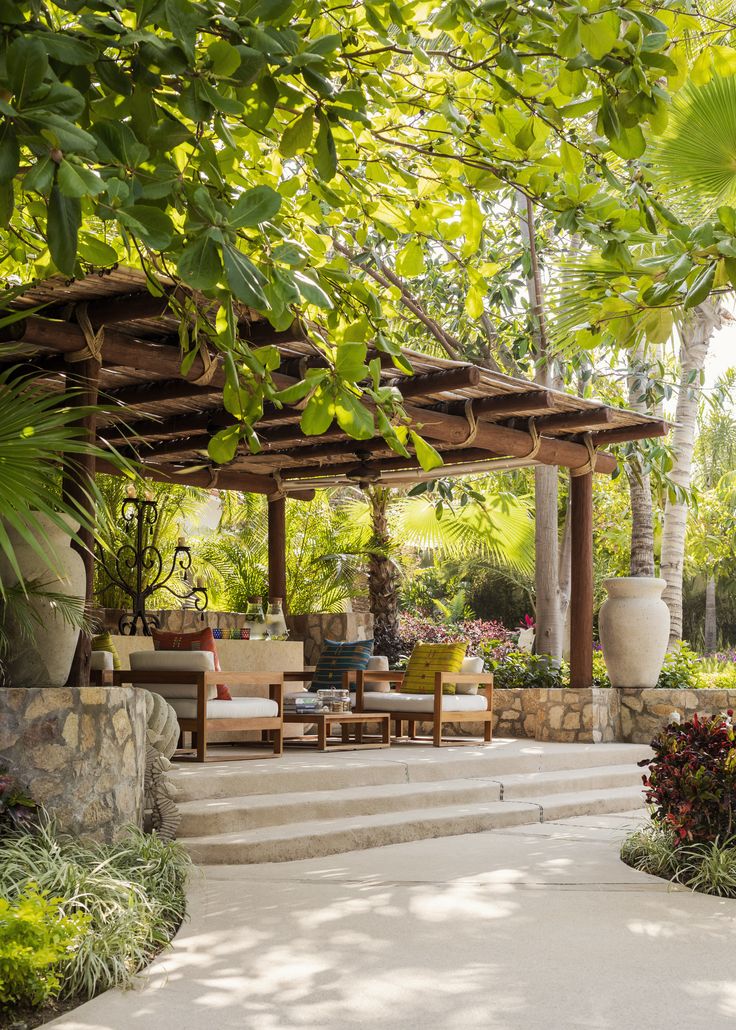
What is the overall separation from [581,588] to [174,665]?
443 cm

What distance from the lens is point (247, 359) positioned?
3492 millimetres

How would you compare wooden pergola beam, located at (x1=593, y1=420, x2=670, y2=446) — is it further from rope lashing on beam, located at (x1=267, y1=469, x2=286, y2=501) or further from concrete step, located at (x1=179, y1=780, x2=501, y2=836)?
concrete step, located at (x1=179, y1=780, x2=501, y2=836)

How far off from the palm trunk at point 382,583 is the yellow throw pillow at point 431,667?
3.42 m

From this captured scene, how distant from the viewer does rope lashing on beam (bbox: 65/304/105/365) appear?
645 centimetres

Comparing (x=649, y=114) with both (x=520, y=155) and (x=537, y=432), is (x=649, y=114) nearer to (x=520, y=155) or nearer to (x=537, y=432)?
(x=520, y=155)

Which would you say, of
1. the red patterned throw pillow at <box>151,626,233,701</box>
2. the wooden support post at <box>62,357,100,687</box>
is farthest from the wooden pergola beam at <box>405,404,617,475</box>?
the wooden support post at <box>62,357,100,687</box>

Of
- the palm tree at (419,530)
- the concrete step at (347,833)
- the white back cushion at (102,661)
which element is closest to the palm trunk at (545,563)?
the palm tree at (419,530)

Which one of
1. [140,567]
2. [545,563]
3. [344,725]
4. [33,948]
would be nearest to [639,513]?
[545,563]

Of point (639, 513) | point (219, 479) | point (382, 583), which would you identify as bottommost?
point (382, 583)

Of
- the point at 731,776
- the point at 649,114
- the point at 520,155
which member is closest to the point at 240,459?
the point at 731,776

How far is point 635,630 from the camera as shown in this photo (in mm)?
10188

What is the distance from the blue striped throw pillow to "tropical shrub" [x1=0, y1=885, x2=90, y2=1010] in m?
5.80

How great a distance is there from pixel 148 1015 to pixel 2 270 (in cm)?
385

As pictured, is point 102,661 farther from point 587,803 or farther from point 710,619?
point 710,619
